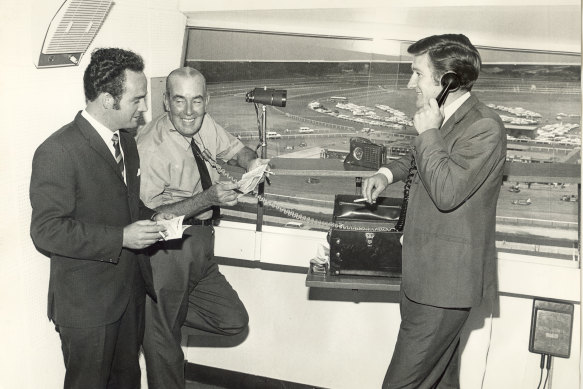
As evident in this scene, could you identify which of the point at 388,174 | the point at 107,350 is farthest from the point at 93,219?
the point at 388,174

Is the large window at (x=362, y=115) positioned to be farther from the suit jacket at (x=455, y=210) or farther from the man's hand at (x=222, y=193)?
the suit jacket at (x=455, y=210)

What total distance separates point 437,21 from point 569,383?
200cm

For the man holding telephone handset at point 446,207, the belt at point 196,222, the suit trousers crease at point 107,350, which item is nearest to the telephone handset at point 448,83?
the man holding telephone handset at point 446,207

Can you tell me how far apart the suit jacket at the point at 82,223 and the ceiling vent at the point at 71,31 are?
29 cm

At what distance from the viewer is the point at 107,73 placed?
2.52 meters

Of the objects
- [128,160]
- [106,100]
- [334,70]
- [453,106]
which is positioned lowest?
[128,160]

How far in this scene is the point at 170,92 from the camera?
3.07 metres

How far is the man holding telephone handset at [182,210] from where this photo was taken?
117 inches

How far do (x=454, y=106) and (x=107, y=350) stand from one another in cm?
167

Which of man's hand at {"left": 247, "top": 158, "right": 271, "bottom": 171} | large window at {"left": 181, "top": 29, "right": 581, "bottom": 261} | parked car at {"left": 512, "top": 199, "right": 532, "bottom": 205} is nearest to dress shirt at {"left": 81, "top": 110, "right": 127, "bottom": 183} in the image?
man's hand at {"left": 247, "top": 158, "right": 271, "bottom": 171}

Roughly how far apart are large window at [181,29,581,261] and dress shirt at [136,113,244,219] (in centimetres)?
48

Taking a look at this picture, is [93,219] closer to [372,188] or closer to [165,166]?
[165,166]

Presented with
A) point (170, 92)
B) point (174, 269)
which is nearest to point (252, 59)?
point (170, 92)

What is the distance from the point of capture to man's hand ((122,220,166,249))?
248cm
